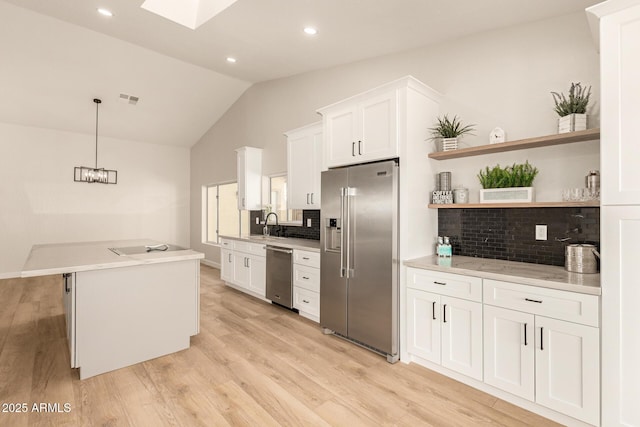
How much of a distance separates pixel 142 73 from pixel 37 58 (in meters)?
1.34

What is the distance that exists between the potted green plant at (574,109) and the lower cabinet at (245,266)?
3.52 meters

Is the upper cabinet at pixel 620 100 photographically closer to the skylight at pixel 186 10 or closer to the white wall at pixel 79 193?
the skylight at pixel 186 10

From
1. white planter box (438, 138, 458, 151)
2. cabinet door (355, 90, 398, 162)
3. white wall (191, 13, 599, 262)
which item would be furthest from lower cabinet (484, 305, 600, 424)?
cabinet door (355, 90, 398, 162)

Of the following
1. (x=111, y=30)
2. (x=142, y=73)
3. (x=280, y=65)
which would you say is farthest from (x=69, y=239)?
(x=280, y=65)

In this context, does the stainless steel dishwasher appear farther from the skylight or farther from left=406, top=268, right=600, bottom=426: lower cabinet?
the skylight

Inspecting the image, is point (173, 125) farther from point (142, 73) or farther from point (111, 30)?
point (111, 30)

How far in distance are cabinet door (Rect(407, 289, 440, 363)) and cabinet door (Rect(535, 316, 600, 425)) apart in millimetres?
677

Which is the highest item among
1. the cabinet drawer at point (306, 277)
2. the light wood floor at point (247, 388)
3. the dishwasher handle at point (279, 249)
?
the dishwasher handle at point (279, 249)

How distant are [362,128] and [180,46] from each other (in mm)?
2915

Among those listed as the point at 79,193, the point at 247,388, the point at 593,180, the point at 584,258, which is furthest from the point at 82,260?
the point at 79,193

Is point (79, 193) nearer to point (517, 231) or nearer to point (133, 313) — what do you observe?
point (133, 313)

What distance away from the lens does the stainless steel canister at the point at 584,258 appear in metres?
2.01

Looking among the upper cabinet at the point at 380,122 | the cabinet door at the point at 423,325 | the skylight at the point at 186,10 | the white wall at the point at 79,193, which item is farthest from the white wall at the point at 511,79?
the white wall at the point at 79,193

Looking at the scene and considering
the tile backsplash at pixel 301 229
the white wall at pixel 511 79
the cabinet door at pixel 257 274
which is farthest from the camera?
the tile backsplash at pixel 301 229
